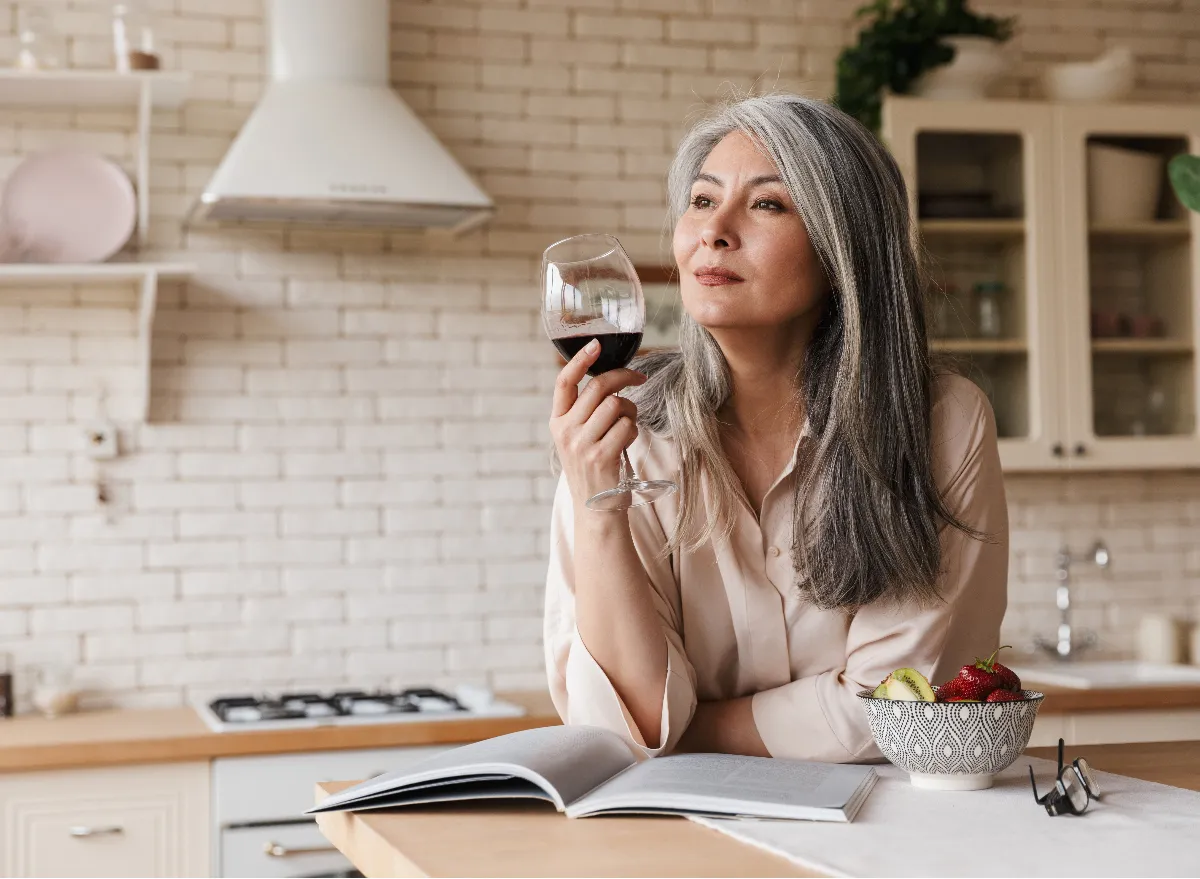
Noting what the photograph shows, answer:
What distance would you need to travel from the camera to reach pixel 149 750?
294 centimetres

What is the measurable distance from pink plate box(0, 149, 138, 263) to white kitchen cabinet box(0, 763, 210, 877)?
1.28 m

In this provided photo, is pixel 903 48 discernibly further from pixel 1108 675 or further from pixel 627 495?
pixel 627 495

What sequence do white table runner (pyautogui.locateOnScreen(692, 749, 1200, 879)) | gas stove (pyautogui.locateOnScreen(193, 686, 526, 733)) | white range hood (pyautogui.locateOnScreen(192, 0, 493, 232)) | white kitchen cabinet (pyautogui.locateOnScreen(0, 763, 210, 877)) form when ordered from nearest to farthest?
white table runner (pyautogui.locateOnScreen(692, 749, 1200, 879)) < white kitchen cabinet (pyautogui.locateOnScreen(0, 763, 210, 877)) < gas stove (pyautogui.locateOnScreen(193, 686, 526, 733)) < white range hood (pyautogui.locateOnScreen(192, 0, 493, 232))

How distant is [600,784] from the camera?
134 cm

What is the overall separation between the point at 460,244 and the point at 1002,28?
1.65 metres

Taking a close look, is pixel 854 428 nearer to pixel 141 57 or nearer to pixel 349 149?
pixel 349 149

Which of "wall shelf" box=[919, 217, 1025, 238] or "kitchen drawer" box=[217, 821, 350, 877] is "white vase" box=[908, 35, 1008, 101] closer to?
"wall shelf" box=[919, 217, 1025, 238]

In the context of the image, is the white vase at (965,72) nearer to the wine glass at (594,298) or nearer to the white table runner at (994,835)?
the wine glass at (594,298)

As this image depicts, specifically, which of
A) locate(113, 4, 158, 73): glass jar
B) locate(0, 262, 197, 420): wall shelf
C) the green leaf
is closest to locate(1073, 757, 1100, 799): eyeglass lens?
the green leaf

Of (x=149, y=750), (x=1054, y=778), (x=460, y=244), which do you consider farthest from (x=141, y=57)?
(x=1054, y=778)

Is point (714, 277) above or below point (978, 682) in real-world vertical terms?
above

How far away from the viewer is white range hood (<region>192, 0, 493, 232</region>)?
3.23m

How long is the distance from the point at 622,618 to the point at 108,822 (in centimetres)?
181

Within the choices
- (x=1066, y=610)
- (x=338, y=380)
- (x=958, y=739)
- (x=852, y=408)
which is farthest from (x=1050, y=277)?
(x=958, y=739)
